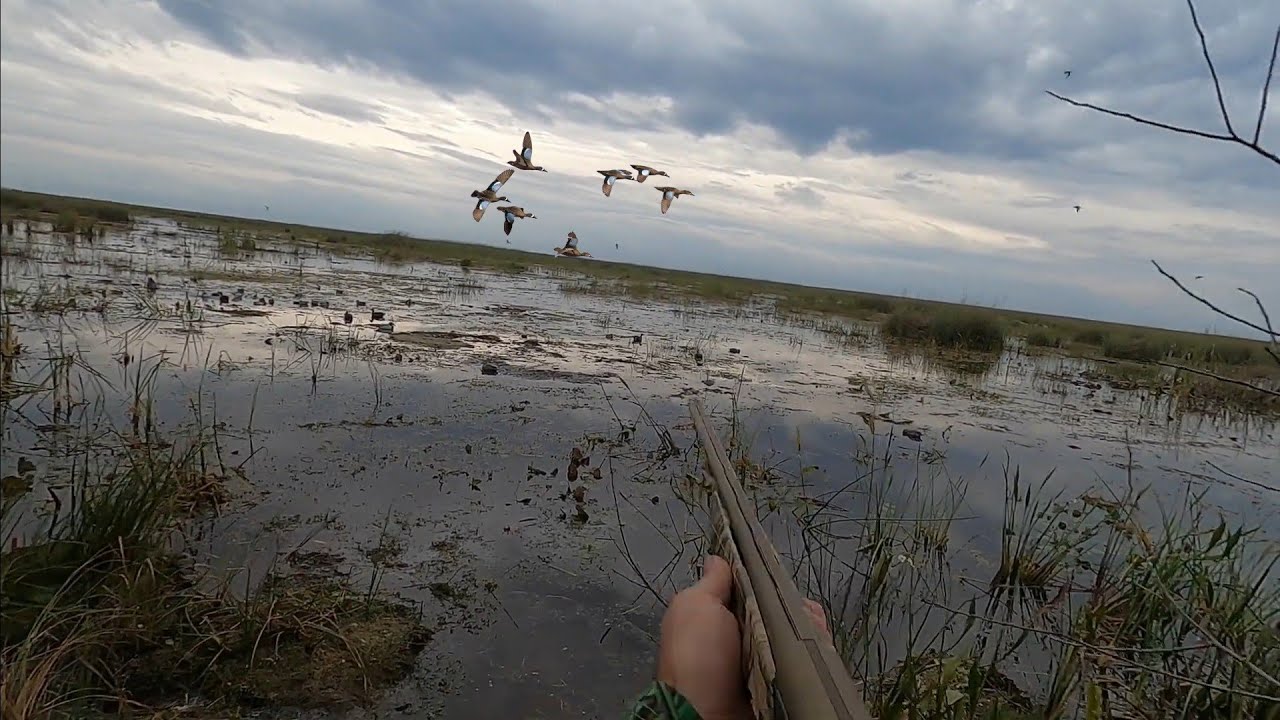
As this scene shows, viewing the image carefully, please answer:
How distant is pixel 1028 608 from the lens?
13.7 feet

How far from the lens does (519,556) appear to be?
4281 mm

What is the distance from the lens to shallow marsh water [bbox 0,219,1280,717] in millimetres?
3707

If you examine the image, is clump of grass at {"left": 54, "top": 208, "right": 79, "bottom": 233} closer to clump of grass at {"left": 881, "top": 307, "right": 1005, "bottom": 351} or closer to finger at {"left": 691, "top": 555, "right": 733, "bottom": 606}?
clump of grass at {"left": 881, "top": 307, "right": 1005, "bottom": 351}

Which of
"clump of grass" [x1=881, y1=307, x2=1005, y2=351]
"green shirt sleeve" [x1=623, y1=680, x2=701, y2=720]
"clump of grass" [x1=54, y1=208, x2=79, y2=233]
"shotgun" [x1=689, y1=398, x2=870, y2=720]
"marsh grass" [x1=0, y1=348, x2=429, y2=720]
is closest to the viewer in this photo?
"shotgun" [x1=689, y1=398, x2=870, y2=720]

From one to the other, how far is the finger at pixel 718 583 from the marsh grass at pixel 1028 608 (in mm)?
1041

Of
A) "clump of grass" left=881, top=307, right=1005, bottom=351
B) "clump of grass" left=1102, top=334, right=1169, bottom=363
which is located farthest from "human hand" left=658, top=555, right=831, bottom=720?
"clump of grass" left=1102, top=334, right=1169, bottom=363

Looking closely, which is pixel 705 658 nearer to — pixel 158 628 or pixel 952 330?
pixel 158 628

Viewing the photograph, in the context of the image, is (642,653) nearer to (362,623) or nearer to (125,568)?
(362,623)

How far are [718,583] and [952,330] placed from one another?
18839 millimetres

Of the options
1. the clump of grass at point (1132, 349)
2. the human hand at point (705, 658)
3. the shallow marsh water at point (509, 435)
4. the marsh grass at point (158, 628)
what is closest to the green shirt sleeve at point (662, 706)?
the human hand at point (705, 658)

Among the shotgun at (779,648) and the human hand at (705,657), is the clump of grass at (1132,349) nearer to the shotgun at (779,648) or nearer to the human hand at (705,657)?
the shotgun at (779,648)

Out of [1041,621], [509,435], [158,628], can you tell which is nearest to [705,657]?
[158,628]

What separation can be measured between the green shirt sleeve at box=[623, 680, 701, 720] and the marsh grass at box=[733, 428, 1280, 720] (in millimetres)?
1212

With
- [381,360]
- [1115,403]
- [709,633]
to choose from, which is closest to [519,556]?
[709,633]
